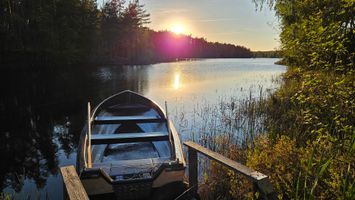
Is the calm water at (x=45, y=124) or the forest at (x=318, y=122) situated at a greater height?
the forest at (x=318, y=122)

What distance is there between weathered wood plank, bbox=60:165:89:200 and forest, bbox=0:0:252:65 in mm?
29315

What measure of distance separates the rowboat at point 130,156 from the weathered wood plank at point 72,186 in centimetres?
151

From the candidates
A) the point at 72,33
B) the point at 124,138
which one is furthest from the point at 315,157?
the point at 72,33

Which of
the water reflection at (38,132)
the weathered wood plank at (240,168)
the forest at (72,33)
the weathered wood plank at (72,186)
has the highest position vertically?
the forest at (72,33)

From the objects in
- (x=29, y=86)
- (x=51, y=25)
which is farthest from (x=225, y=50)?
(x=29, y=86)

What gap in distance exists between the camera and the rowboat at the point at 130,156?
170 inches

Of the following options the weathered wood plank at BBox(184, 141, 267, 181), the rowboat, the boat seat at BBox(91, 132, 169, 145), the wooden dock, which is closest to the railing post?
the rowboat

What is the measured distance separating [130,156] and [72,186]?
11.9 ft

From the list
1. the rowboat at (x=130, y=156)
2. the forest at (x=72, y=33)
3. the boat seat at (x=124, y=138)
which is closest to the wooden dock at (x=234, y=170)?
the rowboat at (x=130, y=156)

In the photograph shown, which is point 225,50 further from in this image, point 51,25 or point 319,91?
point 319,91

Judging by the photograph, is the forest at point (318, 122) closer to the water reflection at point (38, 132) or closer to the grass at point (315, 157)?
the grass at point (315, 157)

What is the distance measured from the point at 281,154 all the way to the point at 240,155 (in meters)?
1.89

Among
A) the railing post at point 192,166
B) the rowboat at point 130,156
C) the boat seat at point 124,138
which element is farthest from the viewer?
the boat seat at point 124,138

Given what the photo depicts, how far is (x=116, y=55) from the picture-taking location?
5719 centimetres
